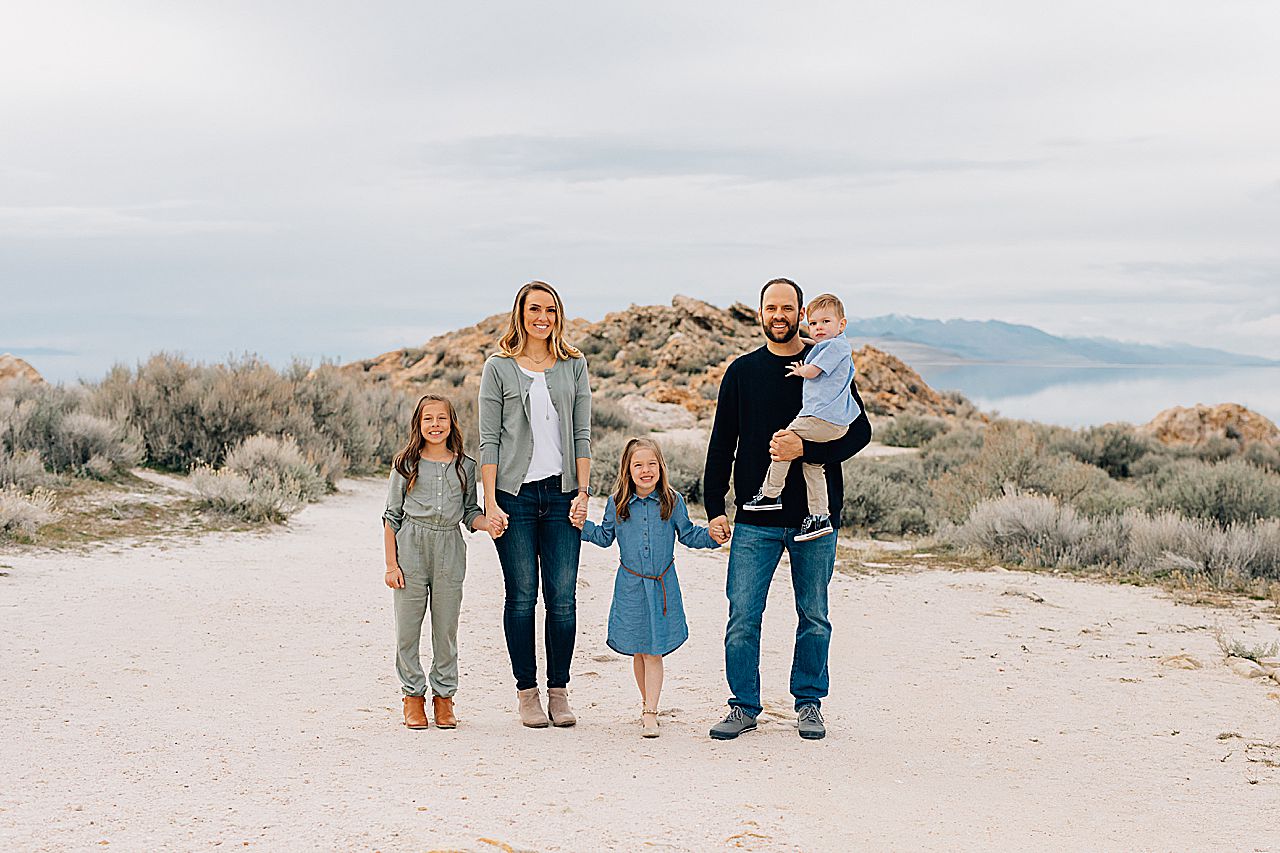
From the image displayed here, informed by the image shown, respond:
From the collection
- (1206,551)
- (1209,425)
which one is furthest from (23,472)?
(1209,425)

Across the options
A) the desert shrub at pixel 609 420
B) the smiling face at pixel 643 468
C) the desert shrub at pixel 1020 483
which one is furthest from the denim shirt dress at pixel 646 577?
the desert shrub at pixel 609 420

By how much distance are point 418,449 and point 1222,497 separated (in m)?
10.7

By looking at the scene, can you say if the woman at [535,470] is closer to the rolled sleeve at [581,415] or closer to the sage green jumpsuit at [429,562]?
the rolled sleeve at [581,415]

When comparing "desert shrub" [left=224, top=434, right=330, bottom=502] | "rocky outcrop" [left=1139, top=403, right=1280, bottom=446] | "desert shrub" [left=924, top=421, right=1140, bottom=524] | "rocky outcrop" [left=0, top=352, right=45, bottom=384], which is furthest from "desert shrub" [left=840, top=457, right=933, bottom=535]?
"rocky outcrop" [left=0, top=352, right=45, bottom=384]

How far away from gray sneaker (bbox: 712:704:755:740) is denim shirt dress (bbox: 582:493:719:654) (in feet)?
1.34

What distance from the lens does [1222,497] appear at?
13008 millimetres

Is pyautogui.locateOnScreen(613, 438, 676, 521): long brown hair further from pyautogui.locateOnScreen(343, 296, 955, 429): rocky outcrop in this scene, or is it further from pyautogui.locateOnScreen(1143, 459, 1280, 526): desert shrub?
pyautogui.locateOnScreen(343, 296, 955, 429): rocky outcrop

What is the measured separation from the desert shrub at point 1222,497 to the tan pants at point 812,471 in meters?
9.15

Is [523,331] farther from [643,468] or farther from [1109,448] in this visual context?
[1109,448]

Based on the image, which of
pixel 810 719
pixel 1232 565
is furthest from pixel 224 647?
pixel 1232 565

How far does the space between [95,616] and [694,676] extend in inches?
153

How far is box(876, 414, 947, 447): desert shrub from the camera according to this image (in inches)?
924

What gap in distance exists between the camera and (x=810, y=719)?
212 inches

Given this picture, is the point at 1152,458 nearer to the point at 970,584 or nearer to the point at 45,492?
the point at 970,584
